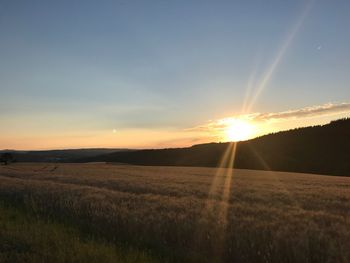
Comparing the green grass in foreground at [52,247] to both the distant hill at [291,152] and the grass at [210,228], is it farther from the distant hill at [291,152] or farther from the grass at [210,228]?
the distant hill at [291,152]

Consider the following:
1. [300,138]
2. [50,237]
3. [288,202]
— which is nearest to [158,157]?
[300,138]

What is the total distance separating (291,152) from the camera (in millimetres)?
101625

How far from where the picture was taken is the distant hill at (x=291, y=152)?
92000 mm

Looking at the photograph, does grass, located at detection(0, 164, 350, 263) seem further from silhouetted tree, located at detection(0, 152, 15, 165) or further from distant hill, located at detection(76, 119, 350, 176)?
silhouetted tree, located at detection(0, 152, 15, 165)

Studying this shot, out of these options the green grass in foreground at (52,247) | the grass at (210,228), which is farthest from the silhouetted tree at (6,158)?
the green grass in foreground at (52,247)

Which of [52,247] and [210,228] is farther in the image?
[210,228]

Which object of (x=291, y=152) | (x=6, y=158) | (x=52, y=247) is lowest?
(x=52, y=247)

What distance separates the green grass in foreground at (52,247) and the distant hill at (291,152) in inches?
3136

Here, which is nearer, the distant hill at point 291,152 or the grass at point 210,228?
the grass at point 210,228

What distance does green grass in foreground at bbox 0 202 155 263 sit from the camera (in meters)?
8.84

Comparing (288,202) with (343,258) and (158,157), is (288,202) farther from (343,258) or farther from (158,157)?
(158,157)

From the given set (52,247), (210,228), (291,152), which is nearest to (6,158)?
(291,152)

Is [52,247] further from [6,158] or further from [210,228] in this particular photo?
[6,158]

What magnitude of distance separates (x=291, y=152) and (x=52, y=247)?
3795 inches
